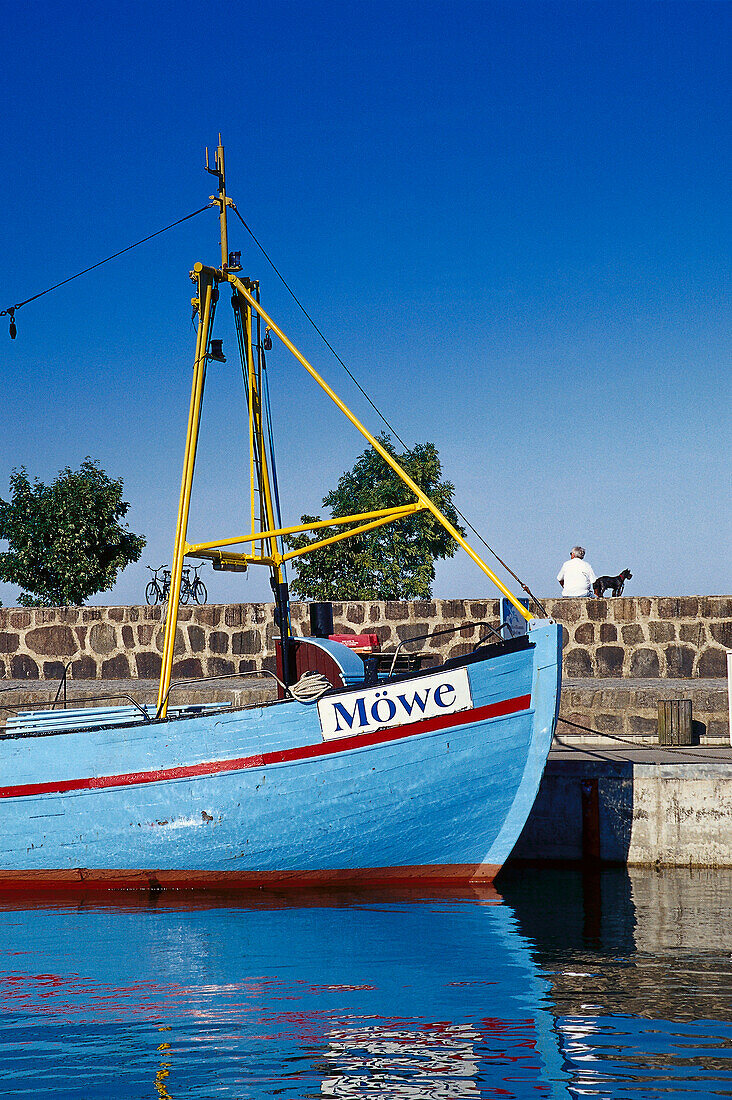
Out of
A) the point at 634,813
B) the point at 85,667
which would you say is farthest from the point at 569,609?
the point at 85,667

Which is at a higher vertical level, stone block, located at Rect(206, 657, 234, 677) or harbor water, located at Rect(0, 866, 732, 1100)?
stone block, located at Rect(206, 657, 234, 677)

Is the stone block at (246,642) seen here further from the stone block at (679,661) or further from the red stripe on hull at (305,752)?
the red stripe on hull at (305,752)

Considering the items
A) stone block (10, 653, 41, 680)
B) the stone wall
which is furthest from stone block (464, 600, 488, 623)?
stone block (10, 653, 41, 680)

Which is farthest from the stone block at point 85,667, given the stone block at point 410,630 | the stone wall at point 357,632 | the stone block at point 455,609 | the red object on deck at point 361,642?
the stone block at point 455,609

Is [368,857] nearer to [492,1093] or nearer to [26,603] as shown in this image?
[492,1093]

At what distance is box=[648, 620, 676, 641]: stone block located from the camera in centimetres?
1228

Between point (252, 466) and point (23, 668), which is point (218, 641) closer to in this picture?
point (23, 668)

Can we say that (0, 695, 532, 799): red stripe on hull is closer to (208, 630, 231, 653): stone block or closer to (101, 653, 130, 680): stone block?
(208, 630, 231, 653): stone block

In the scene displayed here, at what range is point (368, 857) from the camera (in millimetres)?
8000

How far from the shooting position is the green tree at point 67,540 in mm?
23484

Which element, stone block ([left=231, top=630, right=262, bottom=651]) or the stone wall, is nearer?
the stone wall

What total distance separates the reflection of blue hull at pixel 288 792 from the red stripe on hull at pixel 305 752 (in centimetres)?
1

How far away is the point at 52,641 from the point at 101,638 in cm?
66

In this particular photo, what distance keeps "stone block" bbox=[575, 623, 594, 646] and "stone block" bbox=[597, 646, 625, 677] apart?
0.53 ft
